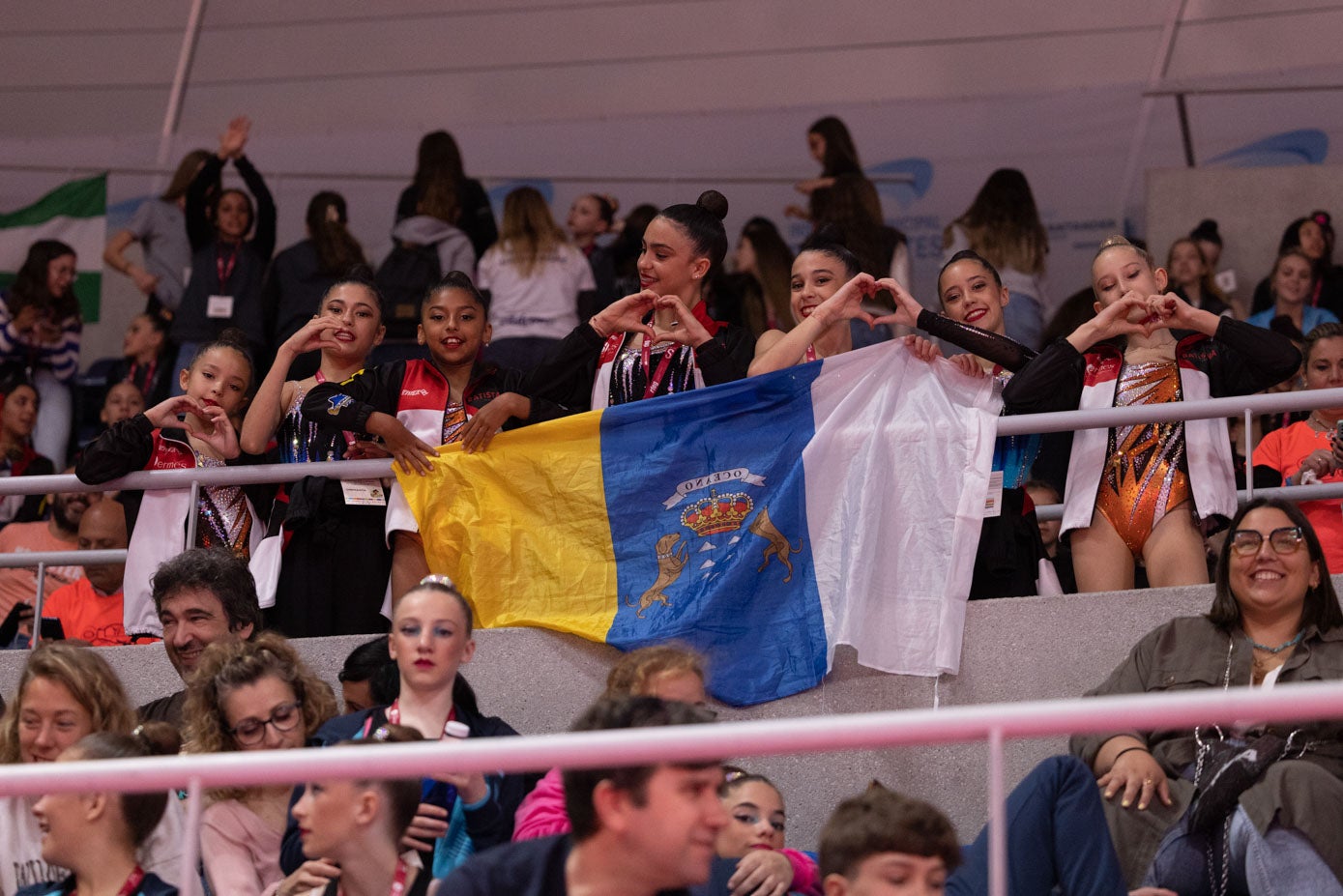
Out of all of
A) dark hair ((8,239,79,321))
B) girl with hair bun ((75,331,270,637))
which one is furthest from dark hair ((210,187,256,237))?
girl with hair bun ((75,331,270,637))

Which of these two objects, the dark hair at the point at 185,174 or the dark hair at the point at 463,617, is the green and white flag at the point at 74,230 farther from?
the dark hair at the point at 463,617

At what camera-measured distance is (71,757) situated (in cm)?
431

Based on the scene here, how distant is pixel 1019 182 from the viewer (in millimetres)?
9492

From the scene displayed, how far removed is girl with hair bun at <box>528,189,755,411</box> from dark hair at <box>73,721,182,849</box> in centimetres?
192

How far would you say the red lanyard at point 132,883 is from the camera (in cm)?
412

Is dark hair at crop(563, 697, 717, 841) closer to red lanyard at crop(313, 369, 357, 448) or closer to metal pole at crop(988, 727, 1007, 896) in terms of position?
metal pole at crop(988, 727, 1007, 896)

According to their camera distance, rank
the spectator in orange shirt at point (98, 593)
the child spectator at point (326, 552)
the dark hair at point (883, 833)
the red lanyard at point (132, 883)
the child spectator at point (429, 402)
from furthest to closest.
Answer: the spectator in orange shirt at point (98, 593) → the child spectator at point (326, 552) → the child spectator at point (429, 402) → the red lanyard at point (132, 883) → the dark hair at point (883, 833)

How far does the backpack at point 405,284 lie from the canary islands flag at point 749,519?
11.4 ft

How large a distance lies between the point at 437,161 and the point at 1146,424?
497 cm

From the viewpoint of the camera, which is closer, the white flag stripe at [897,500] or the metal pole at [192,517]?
the white flag stripe at [897,500]

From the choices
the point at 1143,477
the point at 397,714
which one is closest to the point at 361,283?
the point at 397,714

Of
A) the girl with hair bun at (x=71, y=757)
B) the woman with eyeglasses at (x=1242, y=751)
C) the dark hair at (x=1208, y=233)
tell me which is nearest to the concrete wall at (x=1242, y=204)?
the dark hair at (x=1208, y=233)

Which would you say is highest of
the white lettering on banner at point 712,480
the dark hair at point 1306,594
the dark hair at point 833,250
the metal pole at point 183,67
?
the metal pole at point 183,67

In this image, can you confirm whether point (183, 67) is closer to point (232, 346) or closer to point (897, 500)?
point (232, 346)
